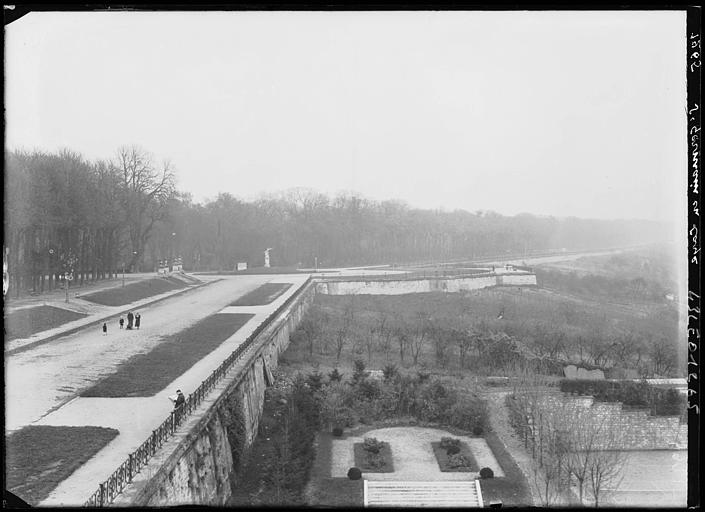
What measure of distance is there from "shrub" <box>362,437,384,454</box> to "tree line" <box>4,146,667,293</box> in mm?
11134

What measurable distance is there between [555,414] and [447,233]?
37.3m

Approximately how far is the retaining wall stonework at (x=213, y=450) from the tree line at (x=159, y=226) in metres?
10.8

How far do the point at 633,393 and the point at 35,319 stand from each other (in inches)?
759

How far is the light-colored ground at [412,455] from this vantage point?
1357 centimetres

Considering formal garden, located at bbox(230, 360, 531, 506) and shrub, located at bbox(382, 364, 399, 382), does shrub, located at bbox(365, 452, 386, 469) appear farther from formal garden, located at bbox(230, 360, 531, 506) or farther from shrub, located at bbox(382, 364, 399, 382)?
shrub, located at bbox(382, 364, 399, 382)

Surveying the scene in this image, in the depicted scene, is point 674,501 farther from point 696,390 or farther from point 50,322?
point 50,322

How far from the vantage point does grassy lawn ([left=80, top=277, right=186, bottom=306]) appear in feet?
85.0

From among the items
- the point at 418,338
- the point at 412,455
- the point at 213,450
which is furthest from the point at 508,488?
the point at 418,338

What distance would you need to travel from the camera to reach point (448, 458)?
14555mm

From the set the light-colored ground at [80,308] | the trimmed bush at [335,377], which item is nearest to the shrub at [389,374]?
the trimmed bush at [335,377]

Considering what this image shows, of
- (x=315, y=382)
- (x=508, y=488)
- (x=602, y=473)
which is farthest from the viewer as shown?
(x=315, y=382)

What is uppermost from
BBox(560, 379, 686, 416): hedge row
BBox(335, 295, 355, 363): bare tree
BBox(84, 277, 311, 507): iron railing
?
BBox(84, 277, 311, 507): iron railing

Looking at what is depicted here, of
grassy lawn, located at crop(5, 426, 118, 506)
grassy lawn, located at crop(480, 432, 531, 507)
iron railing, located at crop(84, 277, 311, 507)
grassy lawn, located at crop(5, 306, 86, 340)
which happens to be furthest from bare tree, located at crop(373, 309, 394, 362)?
grassy lawn, located at crop(5, 426, 118, 506)

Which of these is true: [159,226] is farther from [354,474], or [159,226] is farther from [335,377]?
[354,474]
